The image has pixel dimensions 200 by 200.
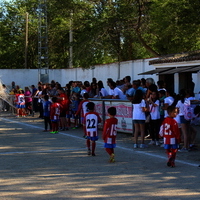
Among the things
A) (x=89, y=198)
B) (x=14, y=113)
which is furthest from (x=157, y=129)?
(x=14, y=113)

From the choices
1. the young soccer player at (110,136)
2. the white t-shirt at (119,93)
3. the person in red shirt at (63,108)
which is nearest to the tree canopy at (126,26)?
the person in red shirt at (63,108)

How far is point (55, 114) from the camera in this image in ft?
52.7

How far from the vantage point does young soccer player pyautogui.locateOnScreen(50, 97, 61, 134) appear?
1599cm

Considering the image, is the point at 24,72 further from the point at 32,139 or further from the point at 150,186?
the point at 150,186

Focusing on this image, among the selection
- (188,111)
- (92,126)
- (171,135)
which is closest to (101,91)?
(188,111)

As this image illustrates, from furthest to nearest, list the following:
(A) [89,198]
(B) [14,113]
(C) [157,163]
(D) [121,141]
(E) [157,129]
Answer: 1. (B) [14,113]
2. (D) [121,141]
3. (E) [157,129]
4. (C) [157,163]
5. (A) [89,198]

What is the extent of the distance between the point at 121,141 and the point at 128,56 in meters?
25.2

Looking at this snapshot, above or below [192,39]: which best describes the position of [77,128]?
below

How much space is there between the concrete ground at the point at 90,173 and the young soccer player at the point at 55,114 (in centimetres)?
277

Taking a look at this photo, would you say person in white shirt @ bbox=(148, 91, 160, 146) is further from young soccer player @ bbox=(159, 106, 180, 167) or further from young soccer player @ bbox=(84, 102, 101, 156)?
young soccer player @ bbox=(159, 106, 180, 167)

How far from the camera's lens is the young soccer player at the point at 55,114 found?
1599cm

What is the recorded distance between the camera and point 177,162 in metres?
9.91

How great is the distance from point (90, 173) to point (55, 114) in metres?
7.63

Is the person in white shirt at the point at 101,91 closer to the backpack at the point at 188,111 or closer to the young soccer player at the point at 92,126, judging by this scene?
the backpack at the point at 188,111
